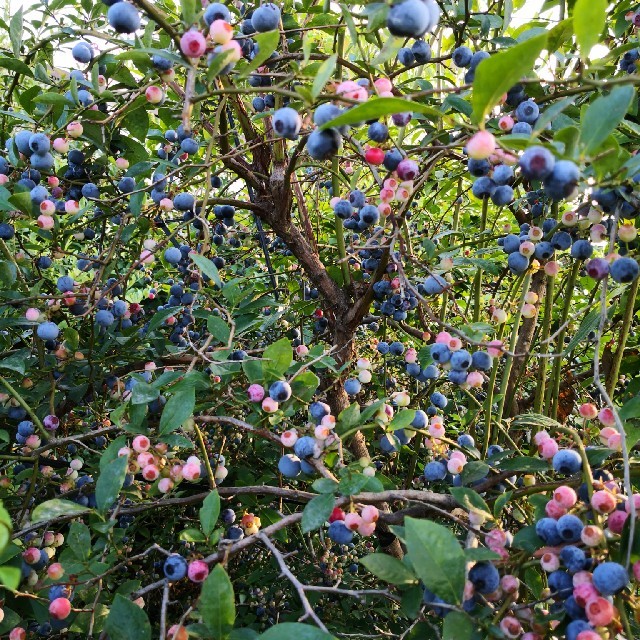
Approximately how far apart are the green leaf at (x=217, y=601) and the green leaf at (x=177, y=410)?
27cm

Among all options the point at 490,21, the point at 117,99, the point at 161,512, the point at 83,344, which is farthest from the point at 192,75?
the point at 161,512

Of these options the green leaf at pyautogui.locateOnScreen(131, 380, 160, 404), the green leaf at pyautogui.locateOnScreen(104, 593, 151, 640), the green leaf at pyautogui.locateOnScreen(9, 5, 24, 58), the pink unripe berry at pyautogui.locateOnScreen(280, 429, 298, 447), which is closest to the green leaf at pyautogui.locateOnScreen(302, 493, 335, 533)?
the pink unripe berry at pyautogui.locateOnScreen(280, 429, 298, 447)

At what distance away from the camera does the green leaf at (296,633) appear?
667 mm

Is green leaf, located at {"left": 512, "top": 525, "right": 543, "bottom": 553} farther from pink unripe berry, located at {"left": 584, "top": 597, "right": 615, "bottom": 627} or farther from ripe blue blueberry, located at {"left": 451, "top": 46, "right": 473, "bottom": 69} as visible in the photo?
ripe blue blueberry, located at {"left": 451, "top": 46, "right": 473, "bottom": 69}

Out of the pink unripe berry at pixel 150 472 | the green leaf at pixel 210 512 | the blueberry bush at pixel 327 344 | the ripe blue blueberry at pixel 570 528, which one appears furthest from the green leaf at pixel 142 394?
the ripe blue blueberry at pixel 570 528

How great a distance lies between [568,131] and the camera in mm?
633

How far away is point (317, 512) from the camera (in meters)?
0.85

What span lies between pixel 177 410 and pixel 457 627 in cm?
51

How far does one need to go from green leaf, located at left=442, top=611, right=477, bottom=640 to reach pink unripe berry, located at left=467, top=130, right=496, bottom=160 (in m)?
0.53

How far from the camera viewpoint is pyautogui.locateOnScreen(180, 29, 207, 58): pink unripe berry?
73 cm

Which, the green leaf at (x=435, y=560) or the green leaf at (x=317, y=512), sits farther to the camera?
the green leaf at (x=317, y=512)

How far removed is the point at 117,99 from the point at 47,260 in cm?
56

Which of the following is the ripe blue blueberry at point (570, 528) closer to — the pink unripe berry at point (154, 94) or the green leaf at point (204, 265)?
the green leaf at point (204, 265)

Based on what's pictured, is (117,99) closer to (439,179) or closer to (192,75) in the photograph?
(192,75)
